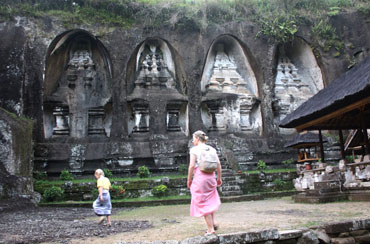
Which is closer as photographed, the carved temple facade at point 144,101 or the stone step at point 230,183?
the stone step at point 230,183

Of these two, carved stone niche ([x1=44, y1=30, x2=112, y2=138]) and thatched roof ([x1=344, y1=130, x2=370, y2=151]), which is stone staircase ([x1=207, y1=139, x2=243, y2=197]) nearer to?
thatched roof ([x1=344, y1=130, x2=370, y2=151])

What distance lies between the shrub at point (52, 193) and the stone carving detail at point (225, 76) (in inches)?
356

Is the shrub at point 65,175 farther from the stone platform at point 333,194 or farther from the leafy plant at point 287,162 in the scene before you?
the leafy plant at point 287,162

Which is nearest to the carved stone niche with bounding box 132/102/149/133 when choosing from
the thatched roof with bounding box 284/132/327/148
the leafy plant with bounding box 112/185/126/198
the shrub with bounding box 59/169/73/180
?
the shrub with bounding box 59/169/73/180

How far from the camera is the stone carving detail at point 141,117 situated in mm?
15617

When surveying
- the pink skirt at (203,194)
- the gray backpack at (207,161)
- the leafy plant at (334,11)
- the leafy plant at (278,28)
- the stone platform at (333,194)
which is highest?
the leafy plant at (334,11)

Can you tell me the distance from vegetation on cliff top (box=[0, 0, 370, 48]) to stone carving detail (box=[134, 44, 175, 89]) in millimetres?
1413

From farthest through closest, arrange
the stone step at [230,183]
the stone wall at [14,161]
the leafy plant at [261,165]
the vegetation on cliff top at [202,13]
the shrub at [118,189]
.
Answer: the vegetation on cliff top at [202,13], the leafy plant at [261,165], the stone step at [230,183], the shrub at [118,189], the stone wall at [14,161]

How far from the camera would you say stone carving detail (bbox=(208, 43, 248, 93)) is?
17234mm

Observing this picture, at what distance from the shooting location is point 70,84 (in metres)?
15.8

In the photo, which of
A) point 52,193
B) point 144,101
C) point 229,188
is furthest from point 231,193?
point 144,101

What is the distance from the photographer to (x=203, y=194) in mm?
4258

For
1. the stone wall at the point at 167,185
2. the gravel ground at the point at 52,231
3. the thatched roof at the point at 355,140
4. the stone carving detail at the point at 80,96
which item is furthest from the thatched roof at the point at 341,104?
the stone carving detail at the point at 80,96

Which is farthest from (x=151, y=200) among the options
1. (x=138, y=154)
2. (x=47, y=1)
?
A: (x=47, y=1)
